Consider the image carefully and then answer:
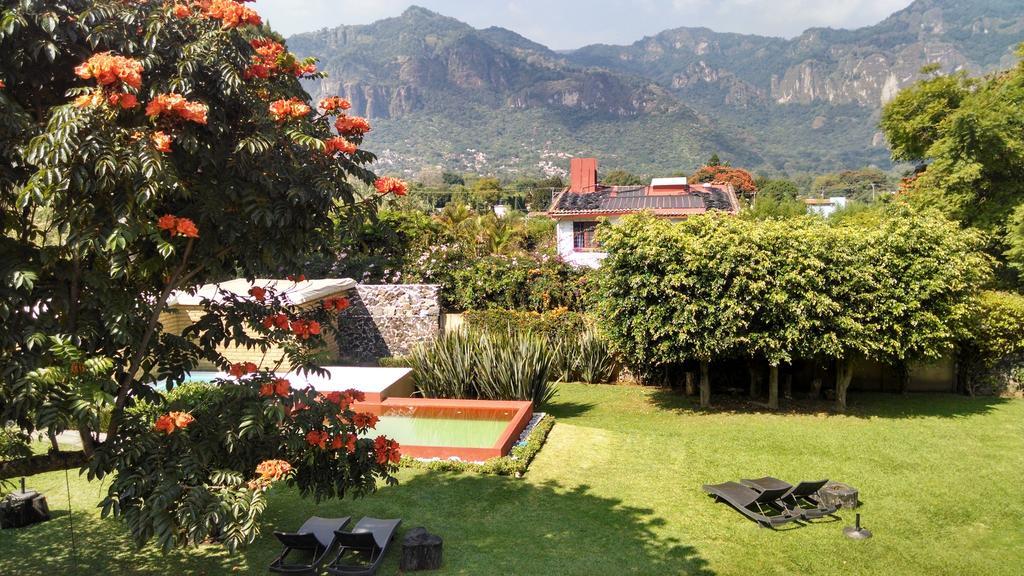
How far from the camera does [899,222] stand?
11.0 metres

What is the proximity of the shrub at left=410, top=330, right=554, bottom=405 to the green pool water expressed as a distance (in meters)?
0.73

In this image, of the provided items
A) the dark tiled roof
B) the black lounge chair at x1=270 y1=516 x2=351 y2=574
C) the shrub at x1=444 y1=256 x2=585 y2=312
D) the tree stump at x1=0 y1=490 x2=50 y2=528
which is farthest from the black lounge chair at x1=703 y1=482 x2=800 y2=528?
the dark tiled roof

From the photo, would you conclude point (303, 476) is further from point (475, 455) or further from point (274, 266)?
point (475, 455)

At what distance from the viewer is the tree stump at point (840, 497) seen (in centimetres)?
699

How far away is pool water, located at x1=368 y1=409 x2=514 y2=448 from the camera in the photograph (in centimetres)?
946

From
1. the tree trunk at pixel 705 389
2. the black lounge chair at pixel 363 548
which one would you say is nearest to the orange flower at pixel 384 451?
the black lounge chair at pixel 363 548

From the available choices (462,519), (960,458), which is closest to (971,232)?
(960,458)

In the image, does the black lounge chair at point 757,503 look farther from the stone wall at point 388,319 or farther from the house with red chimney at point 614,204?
the house with red chimney at point 614,204

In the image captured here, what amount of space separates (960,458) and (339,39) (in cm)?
20352

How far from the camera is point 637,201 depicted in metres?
34.8

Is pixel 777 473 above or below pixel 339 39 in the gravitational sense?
below

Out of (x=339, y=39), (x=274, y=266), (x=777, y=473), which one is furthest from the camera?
(x=339, y=39)

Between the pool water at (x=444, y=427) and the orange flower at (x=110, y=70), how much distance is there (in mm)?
6737

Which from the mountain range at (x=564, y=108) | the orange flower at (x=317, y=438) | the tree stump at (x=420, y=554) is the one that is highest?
the mountain range at (x=564, y=108)
